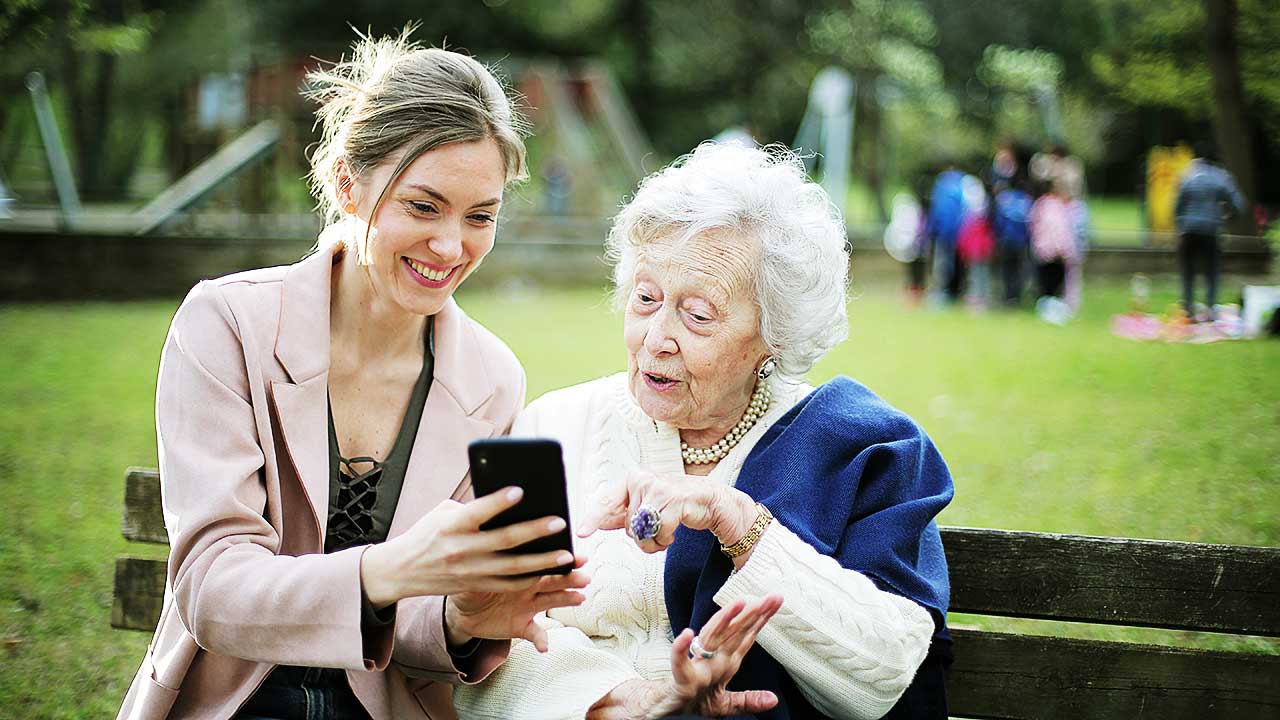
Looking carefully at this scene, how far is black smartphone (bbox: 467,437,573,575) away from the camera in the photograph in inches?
76.6

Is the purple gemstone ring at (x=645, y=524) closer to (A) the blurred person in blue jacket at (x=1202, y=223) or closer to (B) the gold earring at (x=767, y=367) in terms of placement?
(B) the gold earring at (x=767, y=367)

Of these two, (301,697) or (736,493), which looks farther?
(301,697)

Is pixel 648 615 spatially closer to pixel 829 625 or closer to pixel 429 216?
pixel 829 625

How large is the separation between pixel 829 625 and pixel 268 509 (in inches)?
47.7

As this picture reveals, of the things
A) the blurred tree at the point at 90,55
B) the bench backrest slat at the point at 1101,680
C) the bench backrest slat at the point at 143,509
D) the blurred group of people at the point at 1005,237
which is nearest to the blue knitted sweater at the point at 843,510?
the bench backrest slat at the point at 1101,680

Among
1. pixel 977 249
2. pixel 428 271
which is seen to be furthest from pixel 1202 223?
pixel 428 271

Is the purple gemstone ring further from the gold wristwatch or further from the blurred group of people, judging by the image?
the blurred group of people

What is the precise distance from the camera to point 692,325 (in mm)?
2742

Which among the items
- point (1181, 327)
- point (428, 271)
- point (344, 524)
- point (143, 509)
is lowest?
point (1181, 327)

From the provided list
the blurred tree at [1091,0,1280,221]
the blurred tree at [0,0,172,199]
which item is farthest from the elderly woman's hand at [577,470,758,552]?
the blurred tree at [1091,0,1280,221]

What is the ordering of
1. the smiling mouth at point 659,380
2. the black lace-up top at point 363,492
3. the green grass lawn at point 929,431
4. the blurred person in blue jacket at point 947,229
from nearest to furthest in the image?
1. the black lace-up top at point 363,492
2. the smiling mouth at point 659,380
3. the green grass lawn at point 929,431
4. the blurred person in blue jacket at point 947,229

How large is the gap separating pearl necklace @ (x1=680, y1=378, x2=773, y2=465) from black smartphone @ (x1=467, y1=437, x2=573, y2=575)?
83 cm

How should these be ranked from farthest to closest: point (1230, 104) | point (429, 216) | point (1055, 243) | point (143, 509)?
point (1230, 104) < point (1055, 243) < point (143, 509) < point (429, 216)

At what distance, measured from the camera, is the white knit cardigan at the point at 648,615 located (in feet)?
7.88
